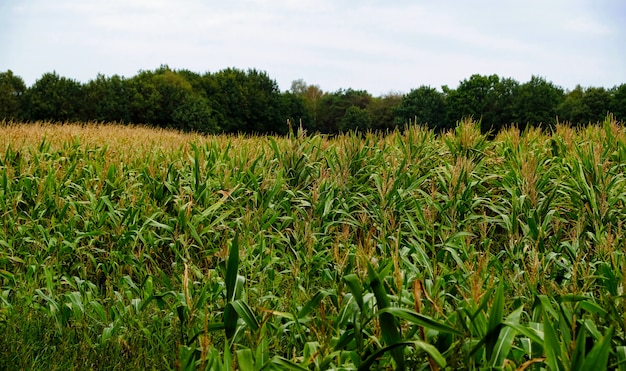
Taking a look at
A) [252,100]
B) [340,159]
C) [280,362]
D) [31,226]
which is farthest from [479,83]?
[280,362]

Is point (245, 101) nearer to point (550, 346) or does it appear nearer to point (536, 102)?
point (536, 102)

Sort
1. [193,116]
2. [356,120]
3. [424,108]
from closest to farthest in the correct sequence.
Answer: [193,116] → [424,108] → [356,120]

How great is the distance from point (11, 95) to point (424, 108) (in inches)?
1186

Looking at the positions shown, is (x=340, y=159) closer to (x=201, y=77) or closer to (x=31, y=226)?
(x=31, y=226)

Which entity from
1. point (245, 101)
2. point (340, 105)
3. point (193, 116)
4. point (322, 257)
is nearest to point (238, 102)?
point (245, 101)

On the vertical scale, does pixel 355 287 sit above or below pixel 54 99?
below

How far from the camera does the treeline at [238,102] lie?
32750 millimetres

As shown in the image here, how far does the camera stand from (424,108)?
136 ft

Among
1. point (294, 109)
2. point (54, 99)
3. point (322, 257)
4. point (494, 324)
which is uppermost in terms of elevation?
point (294, 109)

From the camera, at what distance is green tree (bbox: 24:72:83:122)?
33.7m

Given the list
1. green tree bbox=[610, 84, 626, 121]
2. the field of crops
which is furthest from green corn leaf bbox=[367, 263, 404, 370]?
green tree bbox=[610, 84, 626, 121]

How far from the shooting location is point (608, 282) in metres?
3.02

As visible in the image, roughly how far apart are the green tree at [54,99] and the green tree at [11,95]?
64 centimetres

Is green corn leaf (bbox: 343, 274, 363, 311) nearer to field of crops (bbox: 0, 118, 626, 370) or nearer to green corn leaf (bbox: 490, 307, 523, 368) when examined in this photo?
field of crops (bbox: 0, 118, 626, 370)
